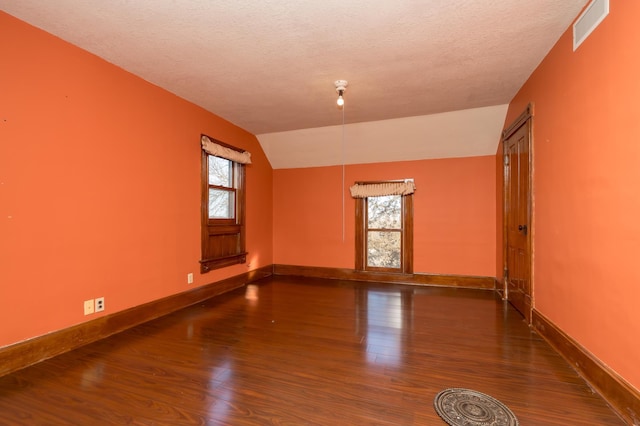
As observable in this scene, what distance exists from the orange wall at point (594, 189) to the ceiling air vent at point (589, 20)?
5 cm

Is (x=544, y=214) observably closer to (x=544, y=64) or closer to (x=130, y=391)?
(x=544, y=64)

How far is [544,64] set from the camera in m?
2.69

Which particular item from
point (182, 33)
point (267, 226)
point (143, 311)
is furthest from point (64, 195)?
point (267, 226)

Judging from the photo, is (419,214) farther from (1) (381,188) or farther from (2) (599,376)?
(2) (599,376)

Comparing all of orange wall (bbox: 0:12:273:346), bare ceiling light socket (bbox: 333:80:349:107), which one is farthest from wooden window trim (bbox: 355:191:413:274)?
orange wall (bbox: 0:12:273:346)

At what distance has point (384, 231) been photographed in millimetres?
5203

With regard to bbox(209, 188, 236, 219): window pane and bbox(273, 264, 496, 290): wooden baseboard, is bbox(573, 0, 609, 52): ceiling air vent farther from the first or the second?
bbox(209, 188, 236, 219): window pane

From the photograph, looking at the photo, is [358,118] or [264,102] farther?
[358,118]

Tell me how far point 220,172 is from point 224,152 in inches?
14.2

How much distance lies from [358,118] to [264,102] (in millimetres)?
1429

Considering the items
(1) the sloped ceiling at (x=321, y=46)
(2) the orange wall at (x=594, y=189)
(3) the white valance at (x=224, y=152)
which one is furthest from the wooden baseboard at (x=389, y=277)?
(1) the sloped ceiling at (x=321, y=46)

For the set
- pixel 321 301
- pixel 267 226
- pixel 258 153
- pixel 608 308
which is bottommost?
pixel 321 301

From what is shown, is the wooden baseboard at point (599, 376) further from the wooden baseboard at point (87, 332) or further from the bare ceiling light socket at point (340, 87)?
the wooden baseboard at point (87, 332)

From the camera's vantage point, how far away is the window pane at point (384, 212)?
5129 millimetres
